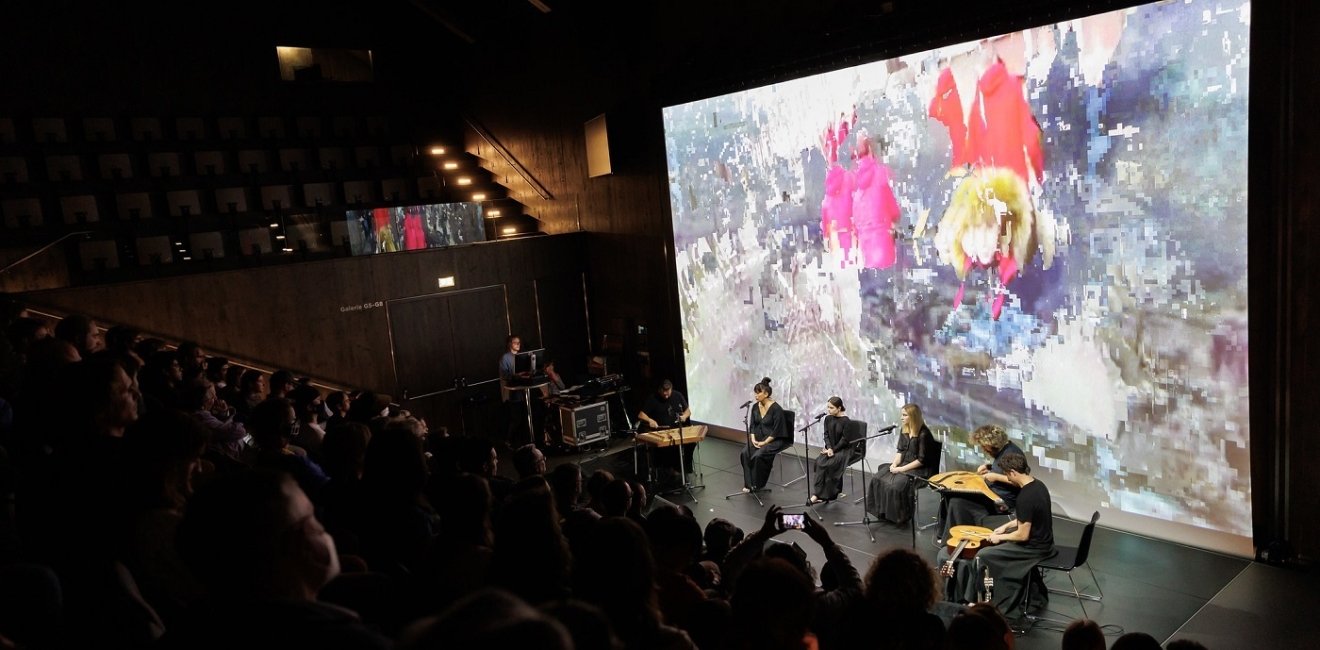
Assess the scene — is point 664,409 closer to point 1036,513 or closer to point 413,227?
point 413,227

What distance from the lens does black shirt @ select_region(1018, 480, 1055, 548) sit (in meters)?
5.63

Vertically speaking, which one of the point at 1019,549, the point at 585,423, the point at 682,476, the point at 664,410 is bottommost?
the point at 682,476

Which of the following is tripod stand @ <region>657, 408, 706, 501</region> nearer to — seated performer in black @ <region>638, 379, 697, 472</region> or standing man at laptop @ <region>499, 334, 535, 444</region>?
seated performer in black @ <region>638, 379, 697, 472</region>

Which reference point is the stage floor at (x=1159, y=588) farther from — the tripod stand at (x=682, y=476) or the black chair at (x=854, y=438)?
the tripod stand at (x=682, y=476)

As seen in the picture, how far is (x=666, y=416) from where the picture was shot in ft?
31.2

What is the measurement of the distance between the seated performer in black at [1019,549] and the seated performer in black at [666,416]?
4.13 meters

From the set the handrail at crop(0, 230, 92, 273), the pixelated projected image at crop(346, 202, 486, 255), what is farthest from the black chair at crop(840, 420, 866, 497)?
the handrail at crop(0, 230, 92, 273)

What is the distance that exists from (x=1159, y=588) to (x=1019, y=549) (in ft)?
4.17

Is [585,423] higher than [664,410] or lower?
lower

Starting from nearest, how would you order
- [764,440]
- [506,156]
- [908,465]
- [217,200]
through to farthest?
1. [908,465]
2. [764,440]
3. [217,200]
4. [506,156]

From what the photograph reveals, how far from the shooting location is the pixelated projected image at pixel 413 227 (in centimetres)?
1079

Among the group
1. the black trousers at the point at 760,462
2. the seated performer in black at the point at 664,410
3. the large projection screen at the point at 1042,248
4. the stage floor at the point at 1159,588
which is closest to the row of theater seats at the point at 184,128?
the large projection screen at the point at 1042,248

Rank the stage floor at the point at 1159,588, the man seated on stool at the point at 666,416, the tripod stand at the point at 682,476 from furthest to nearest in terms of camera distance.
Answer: the man seated on stool at the point at 666,416, the tripod stand at the point at 682,476, the stage floor at the point at 1159,588

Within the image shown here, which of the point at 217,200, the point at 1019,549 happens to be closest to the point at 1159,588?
the point at 1019,549
